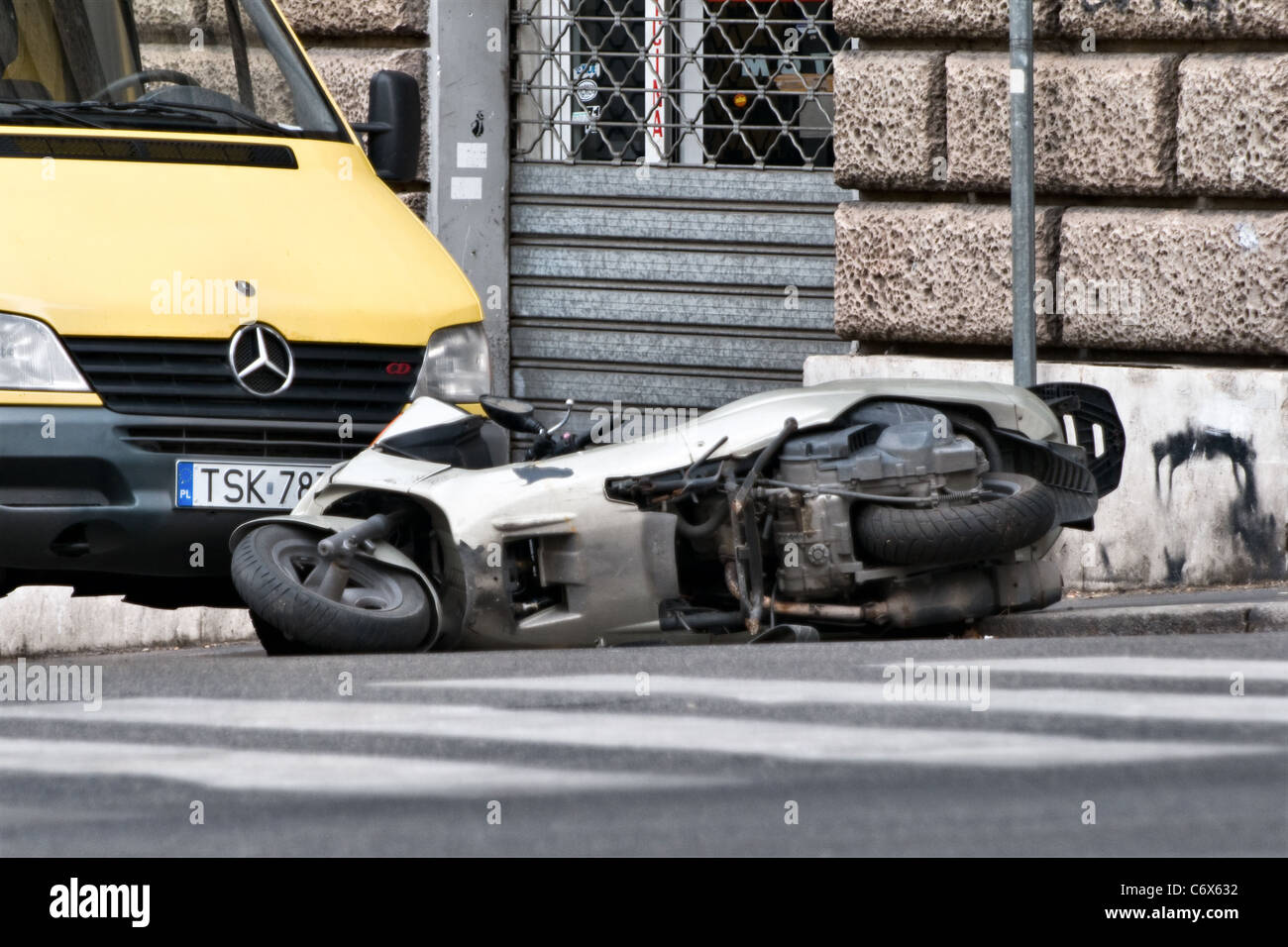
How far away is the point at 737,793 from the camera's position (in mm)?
3365

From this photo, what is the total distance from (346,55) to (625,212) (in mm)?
1598

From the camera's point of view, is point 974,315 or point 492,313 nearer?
point 974,315

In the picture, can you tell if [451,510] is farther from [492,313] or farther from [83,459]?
[492,313]

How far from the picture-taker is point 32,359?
5.11 metres

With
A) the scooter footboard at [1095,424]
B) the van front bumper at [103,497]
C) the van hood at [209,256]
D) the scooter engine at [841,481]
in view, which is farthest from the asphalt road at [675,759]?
the van hood at [209,256]

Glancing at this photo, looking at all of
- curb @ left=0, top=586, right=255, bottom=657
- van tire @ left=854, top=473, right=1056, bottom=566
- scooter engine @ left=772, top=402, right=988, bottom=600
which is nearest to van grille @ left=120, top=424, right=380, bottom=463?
scooter engine @ left=772, top=402, right=988, bottom=600

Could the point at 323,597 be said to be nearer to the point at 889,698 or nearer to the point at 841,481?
the point at 841,481

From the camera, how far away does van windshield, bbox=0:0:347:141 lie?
5.84m

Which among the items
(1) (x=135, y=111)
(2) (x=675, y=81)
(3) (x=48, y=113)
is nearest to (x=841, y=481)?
(1) (x=135, y=111)

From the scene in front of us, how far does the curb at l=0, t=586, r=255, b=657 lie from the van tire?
352cm

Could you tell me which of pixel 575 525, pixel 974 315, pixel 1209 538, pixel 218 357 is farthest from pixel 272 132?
pixel 1209 538

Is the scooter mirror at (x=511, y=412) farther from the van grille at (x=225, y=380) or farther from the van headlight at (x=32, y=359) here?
the van headlight at (x=32, y=359)

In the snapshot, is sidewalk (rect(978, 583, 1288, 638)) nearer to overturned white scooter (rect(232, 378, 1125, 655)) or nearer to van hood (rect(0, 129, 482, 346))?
overturned white scooter (rect(232, 378, 1125, 655))

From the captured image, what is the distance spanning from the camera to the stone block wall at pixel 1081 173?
23.1 ft
